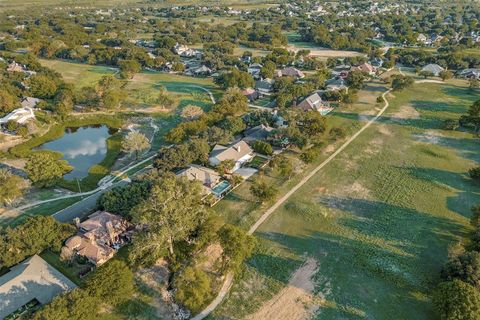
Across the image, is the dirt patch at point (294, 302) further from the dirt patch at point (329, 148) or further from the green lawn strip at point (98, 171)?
the green lawn strip at point (98, 171)

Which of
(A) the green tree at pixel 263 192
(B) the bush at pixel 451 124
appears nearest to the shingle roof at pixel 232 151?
(A) the green tree at pixel 263 192

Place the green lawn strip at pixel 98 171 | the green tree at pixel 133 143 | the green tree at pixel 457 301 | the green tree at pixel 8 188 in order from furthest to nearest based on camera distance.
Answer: the green tree at pixel 133 143, the green lawn strip at pixel 98 171, the green tree at pixel 8 188, the green tree at pixel 457 301

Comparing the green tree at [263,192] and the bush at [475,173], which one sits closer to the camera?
the green tree at [263,192]

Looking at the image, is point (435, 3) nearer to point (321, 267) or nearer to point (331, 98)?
point (331, 98)

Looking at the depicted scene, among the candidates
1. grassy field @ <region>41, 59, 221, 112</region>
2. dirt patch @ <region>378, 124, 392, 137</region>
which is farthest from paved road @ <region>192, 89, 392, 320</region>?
grassy field @ <region>41, 59, 221, 112</region>

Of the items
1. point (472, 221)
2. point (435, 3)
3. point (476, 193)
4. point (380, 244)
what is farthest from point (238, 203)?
point (435, 3)

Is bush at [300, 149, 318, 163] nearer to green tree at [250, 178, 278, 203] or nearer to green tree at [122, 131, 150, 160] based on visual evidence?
green tree at [250, 178, 278, 203]

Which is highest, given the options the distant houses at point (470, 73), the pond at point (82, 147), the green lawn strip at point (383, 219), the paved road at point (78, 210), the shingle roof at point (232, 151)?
the distant houses at point (470, 73)
